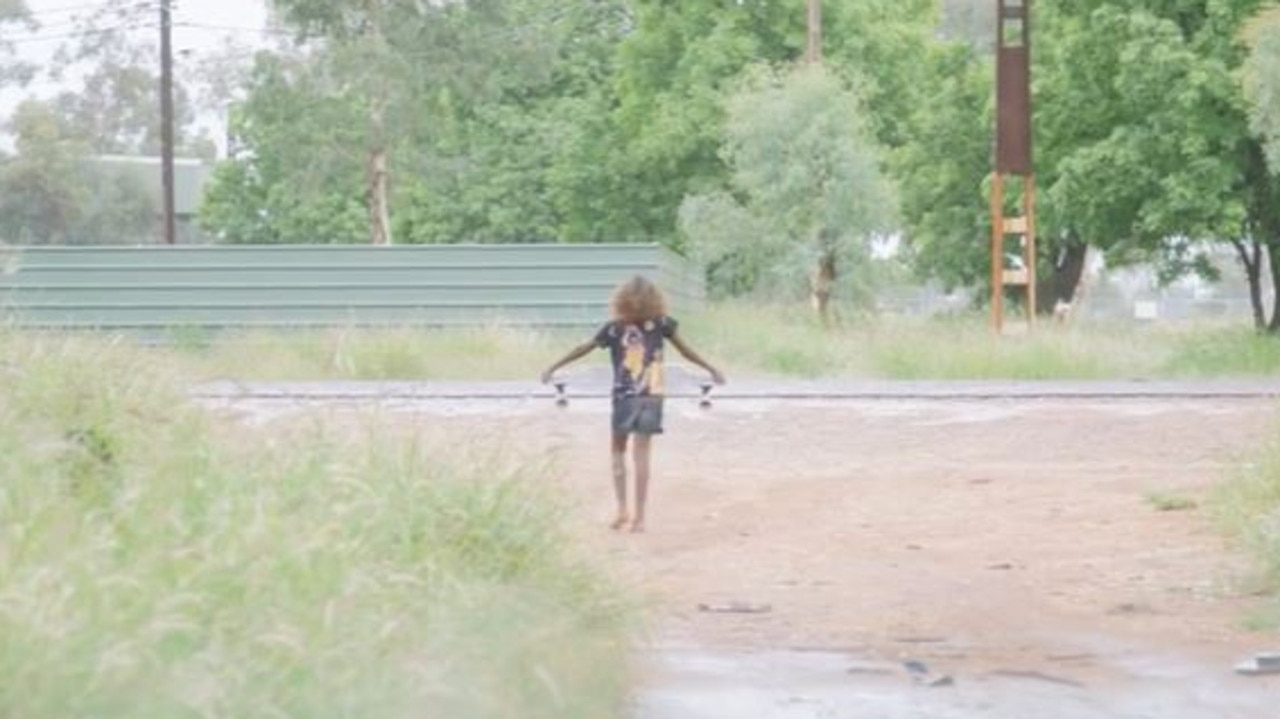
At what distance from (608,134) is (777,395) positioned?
3813 centimetres

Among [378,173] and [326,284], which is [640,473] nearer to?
[326,284]

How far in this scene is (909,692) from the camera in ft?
32.2

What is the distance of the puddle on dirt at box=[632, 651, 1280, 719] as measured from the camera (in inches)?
365

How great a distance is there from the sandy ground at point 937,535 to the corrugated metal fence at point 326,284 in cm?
1041

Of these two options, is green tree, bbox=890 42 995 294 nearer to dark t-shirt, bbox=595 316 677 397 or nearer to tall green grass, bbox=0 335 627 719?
dark t-shirt, bbox=595 316 677 397

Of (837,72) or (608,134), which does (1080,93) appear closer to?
(837,72)

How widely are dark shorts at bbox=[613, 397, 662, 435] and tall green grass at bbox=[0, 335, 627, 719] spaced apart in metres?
4.96

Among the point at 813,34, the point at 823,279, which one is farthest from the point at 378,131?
the point at 823,279

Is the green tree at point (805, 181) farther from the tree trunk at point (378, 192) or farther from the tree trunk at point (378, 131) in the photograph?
the tree trunk at point (378, 131)

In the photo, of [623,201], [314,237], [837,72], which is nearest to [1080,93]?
[837,72]

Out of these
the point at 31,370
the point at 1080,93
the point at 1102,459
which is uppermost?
the point at 1080,93

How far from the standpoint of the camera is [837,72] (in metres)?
56.7

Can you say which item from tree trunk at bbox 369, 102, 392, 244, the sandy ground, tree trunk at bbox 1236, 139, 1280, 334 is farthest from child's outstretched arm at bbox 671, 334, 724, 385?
tree trunk at bbox 369, 102, 392, 244

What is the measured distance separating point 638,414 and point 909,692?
20.0 feet
